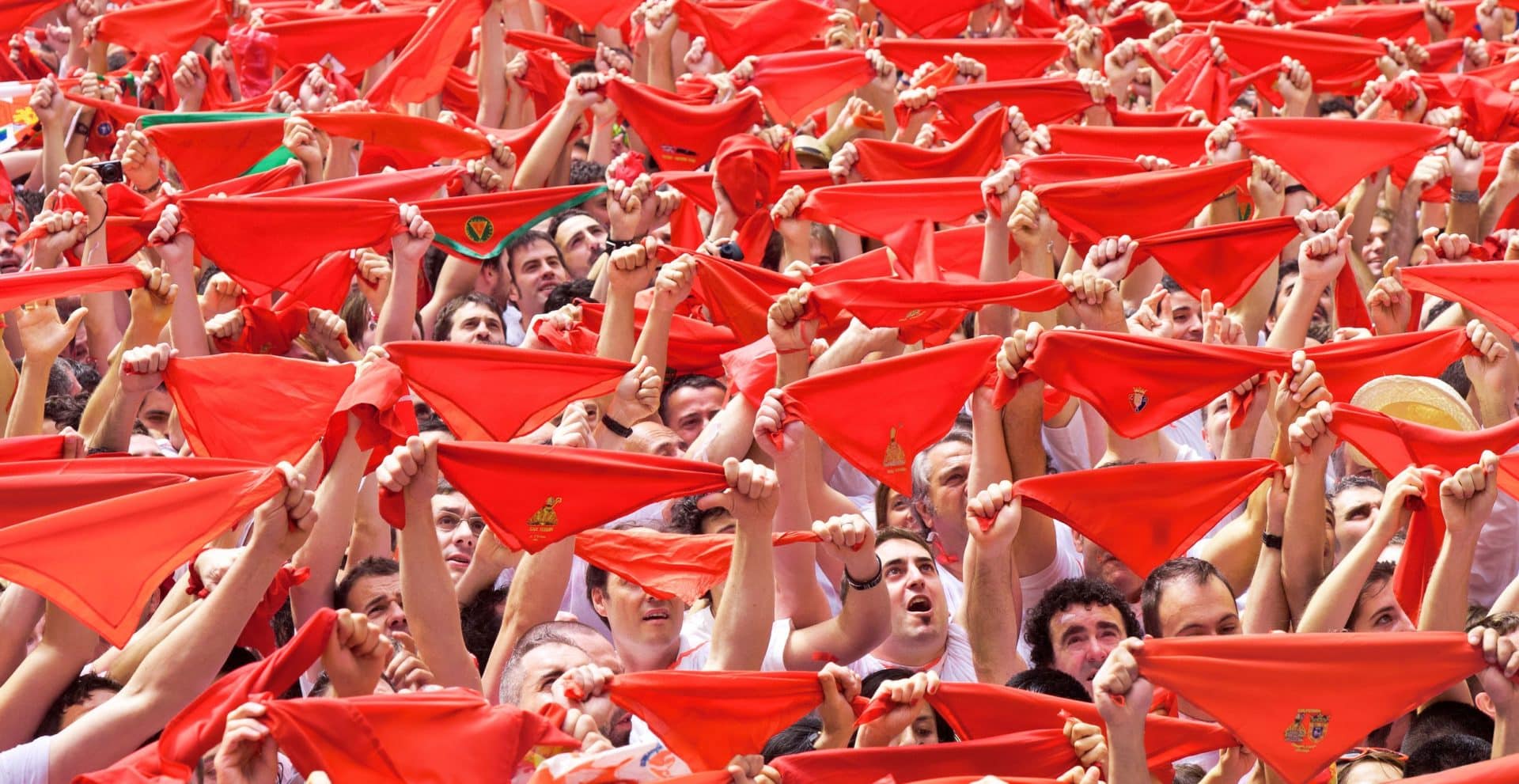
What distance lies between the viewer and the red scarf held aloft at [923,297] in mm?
6555

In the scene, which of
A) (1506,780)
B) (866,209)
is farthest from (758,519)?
(866,209)

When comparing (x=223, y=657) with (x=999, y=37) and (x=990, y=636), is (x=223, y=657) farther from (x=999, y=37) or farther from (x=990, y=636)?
(x=999, y=37)

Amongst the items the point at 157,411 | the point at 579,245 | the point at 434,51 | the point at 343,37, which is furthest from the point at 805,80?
the point at 157,411

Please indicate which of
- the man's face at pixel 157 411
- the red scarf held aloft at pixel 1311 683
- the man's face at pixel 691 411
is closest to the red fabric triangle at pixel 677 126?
the man's face at pixel 691 411

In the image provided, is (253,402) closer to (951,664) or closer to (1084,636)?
(951,664)

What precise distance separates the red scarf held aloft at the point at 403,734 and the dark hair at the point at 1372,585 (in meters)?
2.31

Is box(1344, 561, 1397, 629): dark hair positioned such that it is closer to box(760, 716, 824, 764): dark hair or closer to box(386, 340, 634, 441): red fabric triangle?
box(760, 716, 824, 764): dark hair

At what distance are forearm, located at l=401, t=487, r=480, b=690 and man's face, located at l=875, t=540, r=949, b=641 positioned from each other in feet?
4.06

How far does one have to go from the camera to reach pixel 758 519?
5.36 metres

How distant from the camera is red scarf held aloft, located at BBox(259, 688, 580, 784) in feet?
14.3

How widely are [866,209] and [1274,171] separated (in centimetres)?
157

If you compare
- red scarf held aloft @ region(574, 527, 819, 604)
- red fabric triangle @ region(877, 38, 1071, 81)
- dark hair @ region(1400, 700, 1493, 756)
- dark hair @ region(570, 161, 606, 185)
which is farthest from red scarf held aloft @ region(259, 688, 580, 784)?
red fabric triangle @ region(877, 38, 1071, 81)

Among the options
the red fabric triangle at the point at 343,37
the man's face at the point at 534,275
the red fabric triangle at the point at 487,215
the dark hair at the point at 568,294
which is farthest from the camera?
the red fabric triangle at the point at 343,37

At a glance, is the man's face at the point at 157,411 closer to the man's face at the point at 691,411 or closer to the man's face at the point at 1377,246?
the man's face at the point at 691,411
